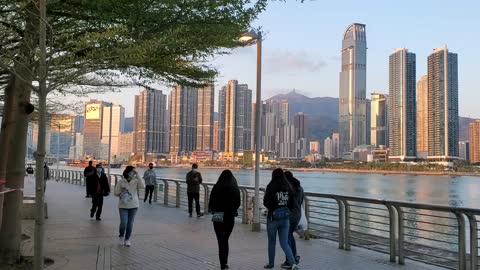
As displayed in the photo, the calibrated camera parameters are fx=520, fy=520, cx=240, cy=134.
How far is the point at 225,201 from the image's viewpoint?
796 cm

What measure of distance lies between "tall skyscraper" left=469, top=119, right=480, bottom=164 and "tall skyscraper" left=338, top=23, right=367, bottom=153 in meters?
28.4

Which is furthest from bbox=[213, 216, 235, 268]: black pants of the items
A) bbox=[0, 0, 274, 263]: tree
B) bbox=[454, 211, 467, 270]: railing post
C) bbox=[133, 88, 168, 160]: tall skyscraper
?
bbox=[133, 88, 168, 160]: tall skyscraper

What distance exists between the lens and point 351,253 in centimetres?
951

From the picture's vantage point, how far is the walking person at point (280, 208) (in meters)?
7.80

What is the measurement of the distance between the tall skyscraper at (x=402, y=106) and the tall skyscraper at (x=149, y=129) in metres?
78.4

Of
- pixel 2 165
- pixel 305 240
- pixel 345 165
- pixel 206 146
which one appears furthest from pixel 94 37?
pixel 345 165

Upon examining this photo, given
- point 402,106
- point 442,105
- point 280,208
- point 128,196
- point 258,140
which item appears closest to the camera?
point 280,208

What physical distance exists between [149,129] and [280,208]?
5852 centimetres

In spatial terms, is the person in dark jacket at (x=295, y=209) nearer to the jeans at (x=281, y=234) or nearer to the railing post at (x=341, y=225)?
the jeans at (x=281, y=234)

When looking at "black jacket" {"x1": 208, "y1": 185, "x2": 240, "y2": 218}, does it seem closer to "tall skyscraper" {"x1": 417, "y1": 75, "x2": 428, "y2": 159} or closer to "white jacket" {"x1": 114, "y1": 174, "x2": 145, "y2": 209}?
"white jacket" {"x1": 114, "y1": 174, "x2": 145, "y2": 209}

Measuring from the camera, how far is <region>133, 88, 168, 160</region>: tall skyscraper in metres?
56.5

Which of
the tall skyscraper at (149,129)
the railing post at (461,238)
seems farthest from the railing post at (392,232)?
the tall skyscraper at (149,129)

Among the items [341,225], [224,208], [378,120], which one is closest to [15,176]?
[224,208]

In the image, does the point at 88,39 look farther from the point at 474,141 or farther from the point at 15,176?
the point at 474,141
